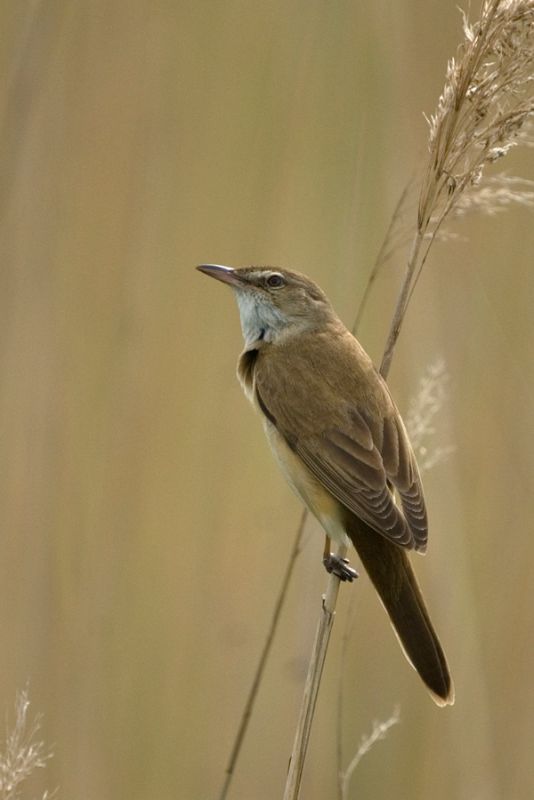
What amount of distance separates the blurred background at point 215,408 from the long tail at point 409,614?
0.57 m

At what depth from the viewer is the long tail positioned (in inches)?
114

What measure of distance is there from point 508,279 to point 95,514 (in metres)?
1.68

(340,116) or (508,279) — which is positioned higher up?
(340,116)

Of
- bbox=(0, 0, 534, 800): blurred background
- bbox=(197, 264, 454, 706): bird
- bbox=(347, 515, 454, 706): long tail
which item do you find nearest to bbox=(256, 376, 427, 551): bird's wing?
bbox=(197, 264, 454, 706): bird

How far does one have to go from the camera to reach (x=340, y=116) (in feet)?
13.7

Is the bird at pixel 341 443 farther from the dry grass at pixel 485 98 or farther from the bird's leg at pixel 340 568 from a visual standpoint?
the dry grass at pixel 485 98

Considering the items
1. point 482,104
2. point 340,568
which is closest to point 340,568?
point 340,568

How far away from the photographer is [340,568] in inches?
123

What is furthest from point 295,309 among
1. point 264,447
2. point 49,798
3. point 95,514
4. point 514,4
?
point 49,798

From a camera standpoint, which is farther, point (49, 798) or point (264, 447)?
point (264, 447)

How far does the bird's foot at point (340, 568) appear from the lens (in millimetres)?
3105

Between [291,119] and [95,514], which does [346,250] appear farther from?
[95,514]

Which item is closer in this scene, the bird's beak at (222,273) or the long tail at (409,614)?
the long tail at (409,614)

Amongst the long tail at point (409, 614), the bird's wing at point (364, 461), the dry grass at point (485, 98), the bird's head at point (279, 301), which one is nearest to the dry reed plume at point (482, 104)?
the dry grass at point (485, 98)
